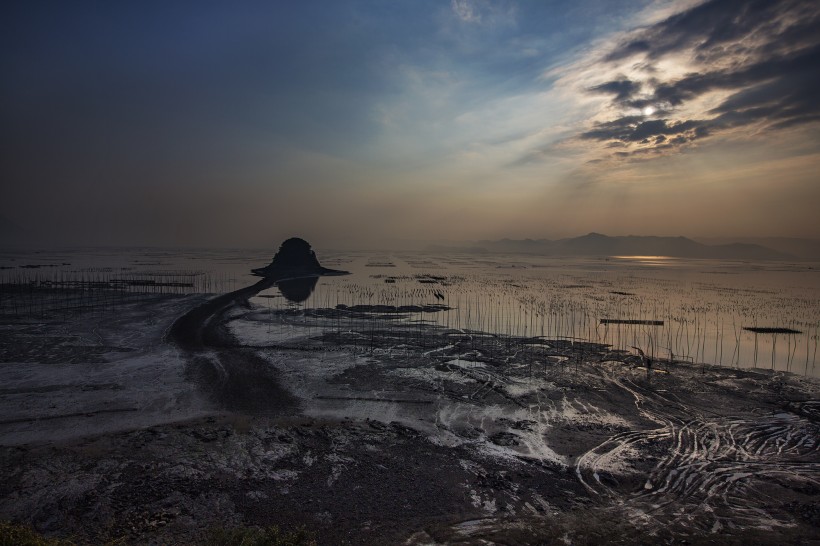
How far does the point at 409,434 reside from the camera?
A: 54.4 ft

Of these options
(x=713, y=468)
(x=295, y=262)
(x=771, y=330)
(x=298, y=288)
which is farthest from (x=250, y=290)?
(x=771, y=330)

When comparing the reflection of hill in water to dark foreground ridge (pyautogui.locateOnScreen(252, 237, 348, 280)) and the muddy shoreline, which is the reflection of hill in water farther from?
the muddy shoreline

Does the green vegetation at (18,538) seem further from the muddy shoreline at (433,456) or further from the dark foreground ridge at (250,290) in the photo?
the dark foreground ridge at (250,290)

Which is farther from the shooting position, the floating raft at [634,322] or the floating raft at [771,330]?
the floating raft at [634,322]

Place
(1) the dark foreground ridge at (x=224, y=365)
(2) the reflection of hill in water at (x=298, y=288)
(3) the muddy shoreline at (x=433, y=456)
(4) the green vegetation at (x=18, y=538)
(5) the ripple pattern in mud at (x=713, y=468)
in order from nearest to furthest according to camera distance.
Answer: (4) the green vegetation at (x=18, y=538)
(3) the muddy shoreline at (x=433, y=456)
(5) the ripple pattern in mud at (x=713, y=468)
(1) the dark foreground ridge at (x=224, y=365)
(2) the reflection of hill in water at (x=298, y=288)

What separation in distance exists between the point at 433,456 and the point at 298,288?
53384 mm

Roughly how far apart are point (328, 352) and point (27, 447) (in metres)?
15.8

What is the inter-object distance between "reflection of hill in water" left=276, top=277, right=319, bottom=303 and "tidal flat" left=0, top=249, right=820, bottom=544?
63.4 feet

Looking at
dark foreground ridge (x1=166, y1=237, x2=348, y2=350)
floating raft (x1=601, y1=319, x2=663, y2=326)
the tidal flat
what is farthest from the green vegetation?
floating raft (x1=601, y1=319, x2=663, y2=326)

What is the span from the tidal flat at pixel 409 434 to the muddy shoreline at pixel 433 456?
82 millimetres

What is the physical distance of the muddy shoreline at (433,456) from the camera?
36.6ft

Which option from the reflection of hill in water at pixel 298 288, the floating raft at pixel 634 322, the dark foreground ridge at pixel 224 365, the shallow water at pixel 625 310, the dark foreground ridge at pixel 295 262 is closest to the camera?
the dark foreground ridge at pixel 224 365

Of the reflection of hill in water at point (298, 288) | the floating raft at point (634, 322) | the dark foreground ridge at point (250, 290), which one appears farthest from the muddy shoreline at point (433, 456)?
the reflection of hill in water at point (298, 288)

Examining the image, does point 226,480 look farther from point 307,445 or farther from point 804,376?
point 804,376
